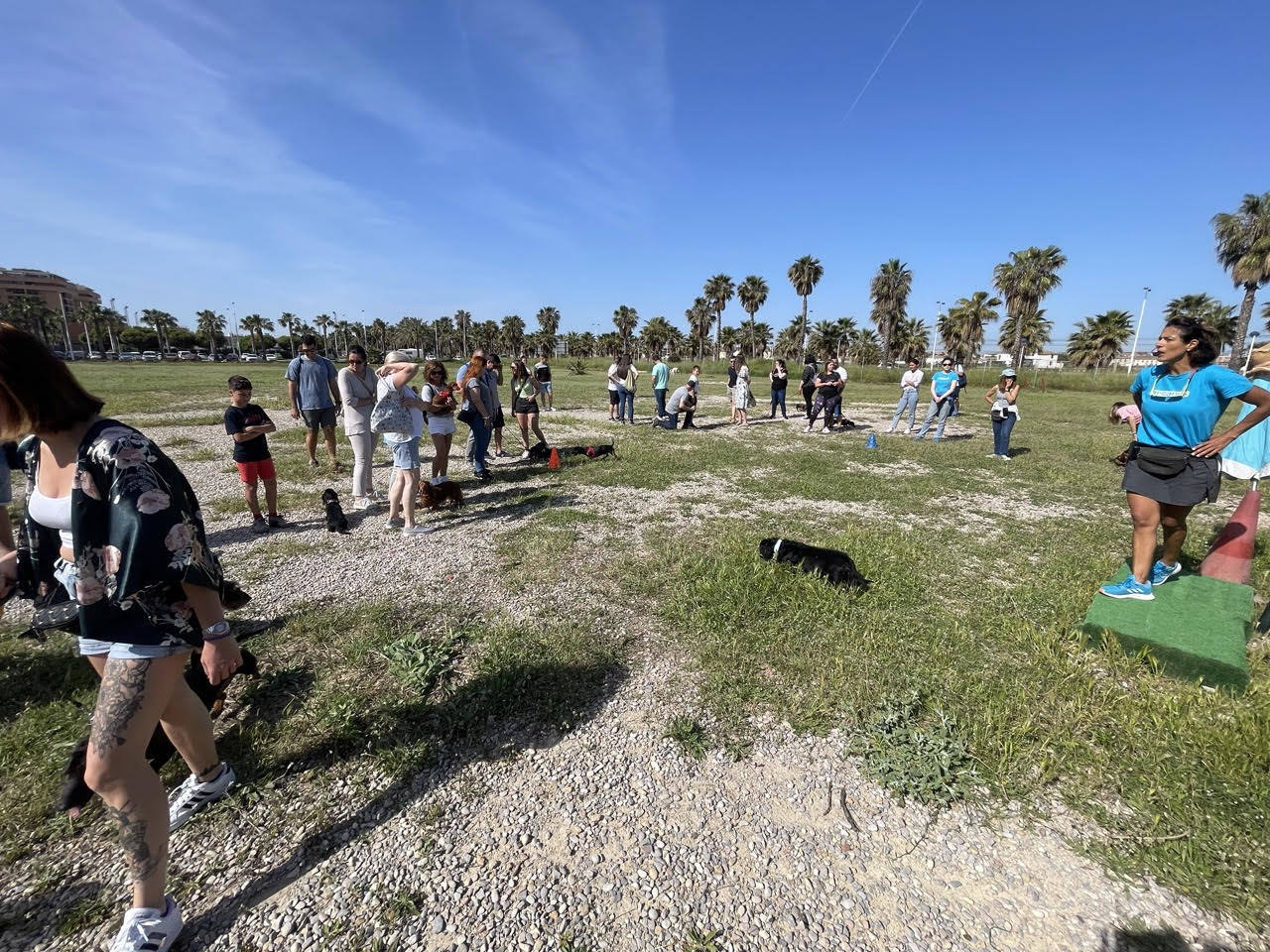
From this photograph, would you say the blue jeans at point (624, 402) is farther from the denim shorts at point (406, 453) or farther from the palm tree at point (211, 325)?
the palm tree at point (211, 325)

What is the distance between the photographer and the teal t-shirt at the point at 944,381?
12.6 meters

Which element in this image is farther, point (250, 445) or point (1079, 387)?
point (1079, 387)

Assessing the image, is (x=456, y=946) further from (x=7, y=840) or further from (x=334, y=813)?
(x=7, y=840)

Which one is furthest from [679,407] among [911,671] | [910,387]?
[911,671]

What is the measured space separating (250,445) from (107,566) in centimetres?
486

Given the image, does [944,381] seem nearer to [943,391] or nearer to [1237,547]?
[943,391]

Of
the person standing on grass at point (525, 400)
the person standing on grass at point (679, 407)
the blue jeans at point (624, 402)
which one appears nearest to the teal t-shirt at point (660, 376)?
the person standing on grass at point (679, 407)

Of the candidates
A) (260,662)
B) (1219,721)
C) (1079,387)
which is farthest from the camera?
(1079,387)

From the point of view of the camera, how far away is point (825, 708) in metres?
3.27

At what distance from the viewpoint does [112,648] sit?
1.82 m

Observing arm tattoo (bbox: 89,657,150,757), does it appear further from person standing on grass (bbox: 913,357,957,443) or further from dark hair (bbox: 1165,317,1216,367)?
person standing on grass (bbox: 913,357,957,443)

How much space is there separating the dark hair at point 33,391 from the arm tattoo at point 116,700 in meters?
0.84

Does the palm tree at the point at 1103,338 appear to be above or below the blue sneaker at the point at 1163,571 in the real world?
above

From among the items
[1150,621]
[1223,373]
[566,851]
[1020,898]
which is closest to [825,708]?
[1020,898]
